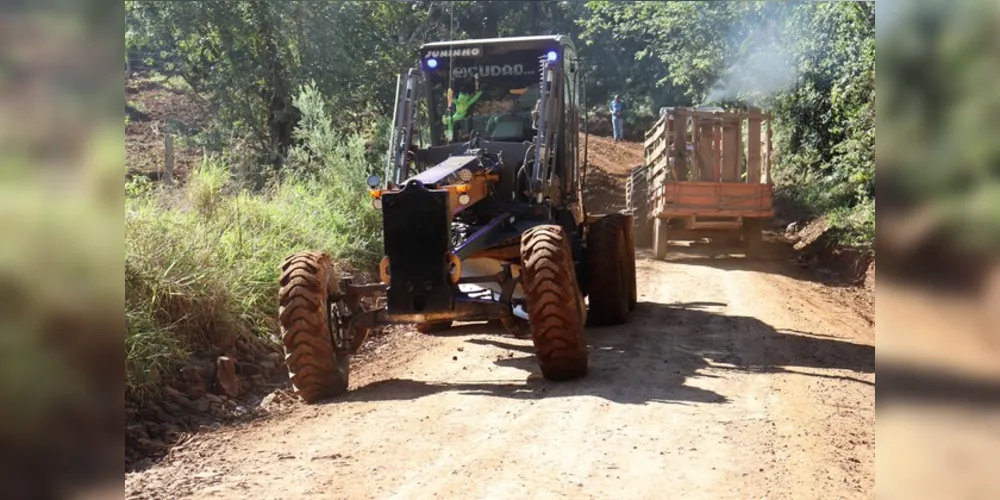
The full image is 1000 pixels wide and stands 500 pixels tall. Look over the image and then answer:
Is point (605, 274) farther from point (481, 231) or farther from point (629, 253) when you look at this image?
point (481, 231)

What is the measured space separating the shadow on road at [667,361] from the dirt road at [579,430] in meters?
0.03

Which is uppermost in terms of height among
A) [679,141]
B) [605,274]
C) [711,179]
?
[679,141]

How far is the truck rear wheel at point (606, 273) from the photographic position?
9.43 m

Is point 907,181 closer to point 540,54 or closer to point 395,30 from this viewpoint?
point 540,54

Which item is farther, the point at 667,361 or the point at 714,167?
the point at 714,167

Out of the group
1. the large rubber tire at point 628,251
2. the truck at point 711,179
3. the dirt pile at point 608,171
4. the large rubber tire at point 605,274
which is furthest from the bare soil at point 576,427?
the dirt pile at point 608,171

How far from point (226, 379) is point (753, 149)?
11963mm

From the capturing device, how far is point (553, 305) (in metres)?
6.76

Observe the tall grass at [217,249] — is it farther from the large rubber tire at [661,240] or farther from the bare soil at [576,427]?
the large rubber tire at [661,240]

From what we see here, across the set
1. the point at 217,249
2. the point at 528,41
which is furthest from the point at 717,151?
the point at 217,249

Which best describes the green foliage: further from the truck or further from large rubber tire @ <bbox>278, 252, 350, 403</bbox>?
large rubber tire @ <bbox>278, 252, 350, 403</bbox>

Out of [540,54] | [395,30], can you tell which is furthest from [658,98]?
[540,54]

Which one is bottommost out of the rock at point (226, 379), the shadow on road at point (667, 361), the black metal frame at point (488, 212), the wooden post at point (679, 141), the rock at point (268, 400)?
the rock at point (268, 400)

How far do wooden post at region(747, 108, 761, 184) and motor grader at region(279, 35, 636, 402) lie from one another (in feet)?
22.2
